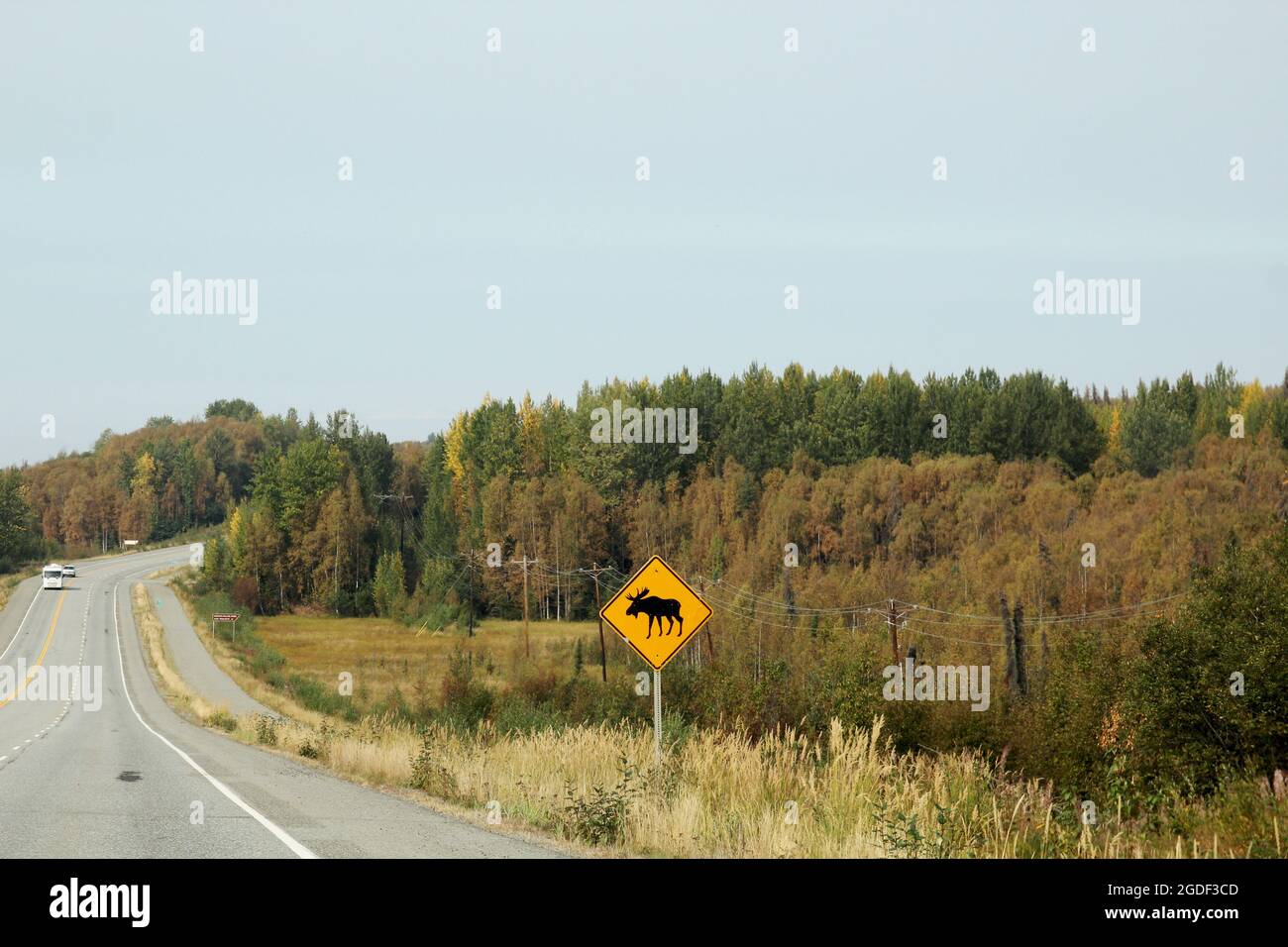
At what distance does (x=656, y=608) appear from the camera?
1417 centimetres

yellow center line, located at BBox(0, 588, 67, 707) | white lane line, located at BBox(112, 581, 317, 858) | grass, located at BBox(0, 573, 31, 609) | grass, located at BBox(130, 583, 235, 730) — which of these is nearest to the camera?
white lane line, located at BBox(112, 581, 317, 858)

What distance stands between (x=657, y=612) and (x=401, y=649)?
8569cm

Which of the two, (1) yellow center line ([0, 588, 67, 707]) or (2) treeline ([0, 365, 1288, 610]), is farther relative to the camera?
(2) treeline ([0, 365, 1288, 610])

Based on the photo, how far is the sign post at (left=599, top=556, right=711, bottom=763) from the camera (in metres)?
13.9

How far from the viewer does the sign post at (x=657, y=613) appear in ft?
45.7
